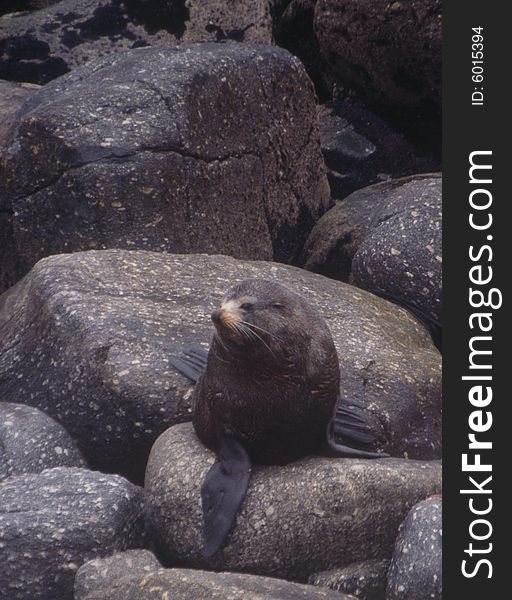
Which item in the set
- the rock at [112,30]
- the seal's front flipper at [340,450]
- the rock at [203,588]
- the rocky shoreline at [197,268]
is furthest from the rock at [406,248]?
the rock at [203,588]

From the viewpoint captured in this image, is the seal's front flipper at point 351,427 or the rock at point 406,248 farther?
the rock at point 406,248

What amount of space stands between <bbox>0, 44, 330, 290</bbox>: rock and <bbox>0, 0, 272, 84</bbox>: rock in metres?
1.80

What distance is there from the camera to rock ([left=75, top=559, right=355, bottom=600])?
11.3 feet

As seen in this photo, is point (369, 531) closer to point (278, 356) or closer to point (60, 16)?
point (278, 356)

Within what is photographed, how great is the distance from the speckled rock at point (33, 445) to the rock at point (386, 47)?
14.0 ft

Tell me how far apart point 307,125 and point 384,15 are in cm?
103

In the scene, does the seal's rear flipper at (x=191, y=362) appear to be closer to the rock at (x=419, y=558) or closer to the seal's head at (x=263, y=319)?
the seal's head at (x=263, y=319)

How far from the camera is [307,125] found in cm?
767

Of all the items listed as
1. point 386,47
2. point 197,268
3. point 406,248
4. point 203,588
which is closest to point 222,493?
point 203,588

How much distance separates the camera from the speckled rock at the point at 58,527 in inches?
154

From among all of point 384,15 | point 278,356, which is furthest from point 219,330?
point 384,15

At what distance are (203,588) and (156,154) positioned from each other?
11.4 ft

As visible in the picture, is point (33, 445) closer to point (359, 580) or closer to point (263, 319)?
point (263, 319)

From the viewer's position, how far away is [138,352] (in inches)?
197
